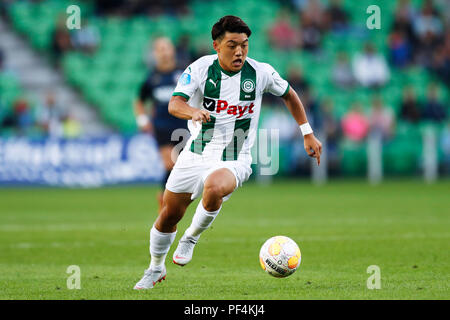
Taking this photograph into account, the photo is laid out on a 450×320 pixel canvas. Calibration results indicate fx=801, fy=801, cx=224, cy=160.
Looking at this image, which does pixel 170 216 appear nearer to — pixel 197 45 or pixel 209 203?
pixel 209 203

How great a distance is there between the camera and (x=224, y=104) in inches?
267

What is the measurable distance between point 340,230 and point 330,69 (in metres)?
14.2

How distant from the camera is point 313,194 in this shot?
17.0 metres

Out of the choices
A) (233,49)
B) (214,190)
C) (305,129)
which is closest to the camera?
(214,190)

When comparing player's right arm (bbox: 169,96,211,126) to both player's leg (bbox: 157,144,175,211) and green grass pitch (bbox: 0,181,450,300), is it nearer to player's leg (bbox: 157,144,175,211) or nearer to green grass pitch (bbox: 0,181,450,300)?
green grass pitch (bbox: 0,181,450,300)

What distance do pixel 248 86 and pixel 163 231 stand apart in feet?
4.68

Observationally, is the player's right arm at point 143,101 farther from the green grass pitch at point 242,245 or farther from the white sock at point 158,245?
the white sock at point 158,245

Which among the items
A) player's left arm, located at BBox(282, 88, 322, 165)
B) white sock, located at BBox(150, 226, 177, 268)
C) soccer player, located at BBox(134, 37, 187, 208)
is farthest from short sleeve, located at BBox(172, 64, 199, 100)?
soccer player, located at BBox(134, 37, 187, 208)

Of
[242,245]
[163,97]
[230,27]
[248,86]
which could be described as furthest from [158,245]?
[163,97]

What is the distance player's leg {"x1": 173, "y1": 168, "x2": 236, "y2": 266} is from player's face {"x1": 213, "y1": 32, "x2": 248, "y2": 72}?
891 millimetres

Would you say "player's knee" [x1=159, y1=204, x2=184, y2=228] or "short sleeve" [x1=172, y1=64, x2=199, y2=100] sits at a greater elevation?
"short sleeve" [x1=172, y1=64, x2=199, y2=100]

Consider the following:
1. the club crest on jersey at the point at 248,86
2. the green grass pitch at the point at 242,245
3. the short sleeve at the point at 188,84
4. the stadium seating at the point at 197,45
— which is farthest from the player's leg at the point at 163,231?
the stadium seating at the point at 197,45

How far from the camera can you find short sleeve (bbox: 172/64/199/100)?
6.57m
